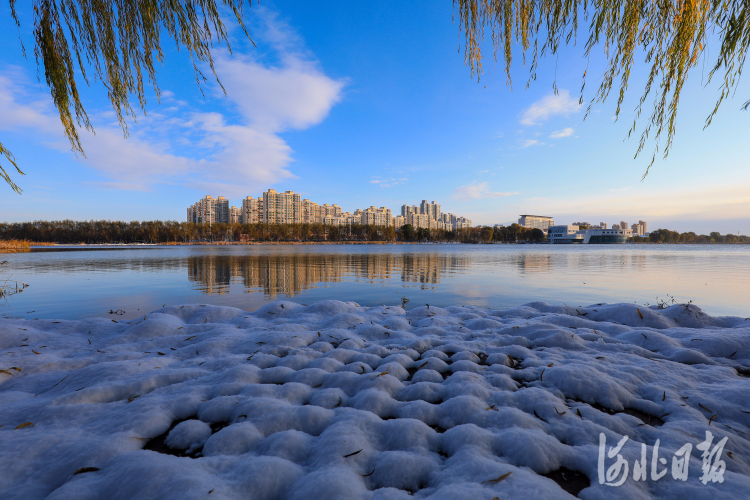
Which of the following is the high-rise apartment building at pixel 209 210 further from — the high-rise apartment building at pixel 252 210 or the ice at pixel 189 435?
the ice at pixel 189 435

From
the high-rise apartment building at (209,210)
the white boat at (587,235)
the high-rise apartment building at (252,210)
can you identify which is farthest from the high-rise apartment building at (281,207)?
the white boat at (587,235)

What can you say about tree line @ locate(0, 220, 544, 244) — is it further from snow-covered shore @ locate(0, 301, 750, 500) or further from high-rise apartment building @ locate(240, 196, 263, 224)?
snow-covered shore @ locate(0, 301, 750, 500)

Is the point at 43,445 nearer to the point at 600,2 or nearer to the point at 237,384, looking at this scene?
the point at 237,384

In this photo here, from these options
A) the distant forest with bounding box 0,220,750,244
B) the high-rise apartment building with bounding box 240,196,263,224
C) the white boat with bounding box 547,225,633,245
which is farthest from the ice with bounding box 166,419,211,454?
the high-rise apartment building with bounding box 240,196,263,224

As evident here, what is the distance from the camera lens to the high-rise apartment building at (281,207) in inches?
7298

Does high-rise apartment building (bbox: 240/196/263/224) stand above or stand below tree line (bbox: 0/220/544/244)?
above

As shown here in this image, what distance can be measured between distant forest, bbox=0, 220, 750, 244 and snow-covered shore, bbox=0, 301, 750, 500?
119914 millimetres

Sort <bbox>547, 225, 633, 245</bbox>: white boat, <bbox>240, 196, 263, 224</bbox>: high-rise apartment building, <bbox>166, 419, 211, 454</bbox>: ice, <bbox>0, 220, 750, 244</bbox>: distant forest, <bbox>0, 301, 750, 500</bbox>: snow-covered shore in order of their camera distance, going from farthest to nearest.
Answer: <bbox>240, 196, 263, 224</bbox>: high-rise apartment building, <bbox>547, 225, 633, 245</bbox>: white boat, <bbox>0, 220, 750, 244</bbox>: distant forest, <bbox>166, 419, 211, 454</bbox>: ice, <bbox>0, 301, 750, 500</bbox>: snow-covered shore

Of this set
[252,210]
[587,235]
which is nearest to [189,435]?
[587,235]

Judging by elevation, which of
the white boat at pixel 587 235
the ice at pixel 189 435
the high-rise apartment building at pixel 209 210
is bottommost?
the ice at pixel 189 435

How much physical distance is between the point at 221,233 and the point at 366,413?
5471 inches

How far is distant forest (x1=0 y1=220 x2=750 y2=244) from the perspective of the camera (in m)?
96.5

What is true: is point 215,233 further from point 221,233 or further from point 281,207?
point 281,207

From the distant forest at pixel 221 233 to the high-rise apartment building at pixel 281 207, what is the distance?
5577 cm
